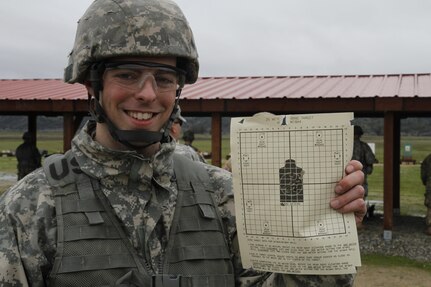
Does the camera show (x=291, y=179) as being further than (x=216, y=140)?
No

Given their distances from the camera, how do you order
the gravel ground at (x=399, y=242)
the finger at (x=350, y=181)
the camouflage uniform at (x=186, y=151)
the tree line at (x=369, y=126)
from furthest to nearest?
1. the tree line at (x=369, y=126)
2. the gravel ground at (x=399, y=242)
3. the camouflage uniform at (x=186, y=151)
4. the finger at (x=350, y=181)

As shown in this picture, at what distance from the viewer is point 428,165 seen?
10.5m

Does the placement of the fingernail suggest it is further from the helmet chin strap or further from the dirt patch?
the dirt patch

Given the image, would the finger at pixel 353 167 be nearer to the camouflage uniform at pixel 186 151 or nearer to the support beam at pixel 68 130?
the camouflage uniform at pixel 186 151

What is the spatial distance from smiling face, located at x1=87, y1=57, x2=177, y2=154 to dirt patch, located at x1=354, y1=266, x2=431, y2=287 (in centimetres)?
610

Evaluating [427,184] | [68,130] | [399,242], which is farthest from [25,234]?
[427,184]

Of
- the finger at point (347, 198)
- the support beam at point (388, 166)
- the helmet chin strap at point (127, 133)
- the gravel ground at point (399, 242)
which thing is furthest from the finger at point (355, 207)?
the support beam at point (388, 166)

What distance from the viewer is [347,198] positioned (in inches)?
62.2

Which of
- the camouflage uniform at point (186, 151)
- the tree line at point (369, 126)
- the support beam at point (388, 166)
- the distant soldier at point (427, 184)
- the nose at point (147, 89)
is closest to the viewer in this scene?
the nose at point (147, 89)

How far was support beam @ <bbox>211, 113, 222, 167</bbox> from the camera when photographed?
10.0 meters

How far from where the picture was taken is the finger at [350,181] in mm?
1569

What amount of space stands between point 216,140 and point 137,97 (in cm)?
837

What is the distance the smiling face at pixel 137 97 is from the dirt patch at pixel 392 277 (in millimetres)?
6102

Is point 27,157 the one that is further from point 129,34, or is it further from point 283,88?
point 129,34
